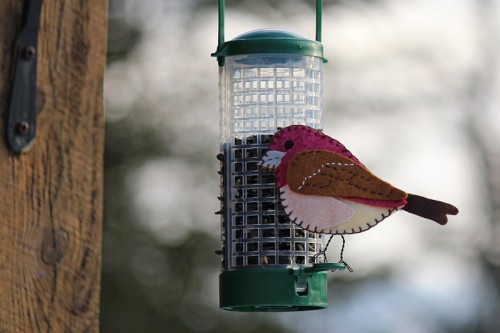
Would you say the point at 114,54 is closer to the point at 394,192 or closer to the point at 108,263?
the point at 108,263

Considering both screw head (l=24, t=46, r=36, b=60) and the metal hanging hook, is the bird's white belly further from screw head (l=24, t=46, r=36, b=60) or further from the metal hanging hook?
screw head (l=24, t=46, r=36, b=60)

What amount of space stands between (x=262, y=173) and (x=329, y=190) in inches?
14.8

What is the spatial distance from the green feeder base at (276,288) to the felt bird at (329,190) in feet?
0.64

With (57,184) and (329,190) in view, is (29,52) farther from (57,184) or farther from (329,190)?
(329,190)

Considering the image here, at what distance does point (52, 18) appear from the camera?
3896mm

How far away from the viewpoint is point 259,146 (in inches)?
251

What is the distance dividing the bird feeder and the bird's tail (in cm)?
39

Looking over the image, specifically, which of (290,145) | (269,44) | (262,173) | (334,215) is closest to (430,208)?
(334,215)

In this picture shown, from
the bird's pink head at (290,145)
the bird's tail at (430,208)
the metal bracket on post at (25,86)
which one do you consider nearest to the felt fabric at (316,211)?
the bird's pink head at (290,145)

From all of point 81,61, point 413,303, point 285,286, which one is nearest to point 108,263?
point 413,303

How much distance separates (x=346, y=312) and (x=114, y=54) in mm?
4010

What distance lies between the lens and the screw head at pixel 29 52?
3.83 meters

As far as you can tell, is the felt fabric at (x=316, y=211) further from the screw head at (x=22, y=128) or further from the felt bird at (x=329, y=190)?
the screw head at (x=22, y=128)

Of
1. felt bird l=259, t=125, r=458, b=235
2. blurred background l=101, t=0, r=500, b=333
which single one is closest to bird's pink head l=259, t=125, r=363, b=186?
felt bird l=259, t=125, r=458, b=235
